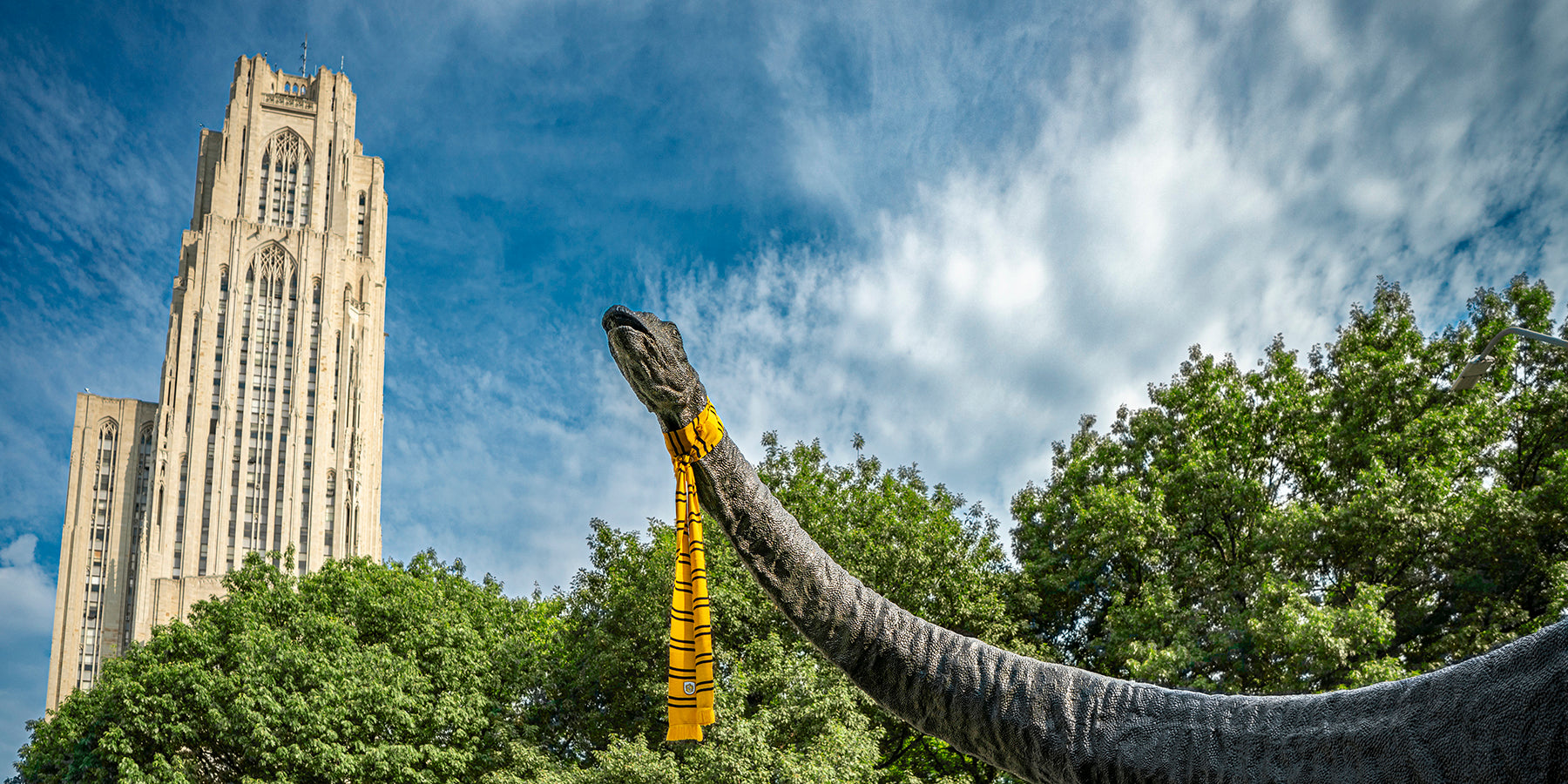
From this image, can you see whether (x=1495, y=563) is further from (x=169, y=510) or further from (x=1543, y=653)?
(x=169, y=510)

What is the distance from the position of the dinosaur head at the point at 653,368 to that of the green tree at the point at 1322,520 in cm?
1350

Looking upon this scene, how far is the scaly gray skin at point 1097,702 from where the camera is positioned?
2.17 m

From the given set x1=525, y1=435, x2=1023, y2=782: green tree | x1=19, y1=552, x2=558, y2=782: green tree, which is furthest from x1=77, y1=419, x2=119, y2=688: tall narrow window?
x1=525, y1=435, x2=1023, y2=782: green tree

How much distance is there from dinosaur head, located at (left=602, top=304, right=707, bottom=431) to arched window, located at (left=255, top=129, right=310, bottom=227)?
95199mm

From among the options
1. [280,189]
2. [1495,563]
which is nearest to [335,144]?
[280,189]

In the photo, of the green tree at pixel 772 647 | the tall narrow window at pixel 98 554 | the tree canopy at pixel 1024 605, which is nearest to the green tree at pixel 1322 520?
Answer: the tree canopy at pixel 1024 605

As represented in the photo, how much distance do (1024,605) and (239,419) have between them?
73943 millimetres

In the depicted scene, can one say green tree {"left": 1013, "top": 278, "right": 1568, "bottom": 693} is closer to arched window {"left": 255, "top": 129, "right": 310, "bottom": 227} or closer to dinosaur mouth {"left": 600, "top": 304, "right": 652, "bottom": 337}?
dinosaur mouth {"left": 600, "top": 304, "right": 652, "bottom": 337}

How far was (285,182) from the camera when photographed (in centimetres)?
8925

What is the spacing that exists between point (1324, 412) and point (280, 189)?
89224mm

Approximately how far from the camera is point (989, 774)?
67.3 feet

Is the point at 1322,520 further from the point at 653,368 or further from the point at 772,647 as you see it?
the point at 653,368

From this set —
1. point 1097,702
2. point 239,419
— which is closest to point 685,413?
point 1097,702

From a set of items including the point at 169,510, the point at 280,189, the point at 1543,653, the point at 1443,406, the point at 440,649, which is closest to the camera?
the point at 1543,653
